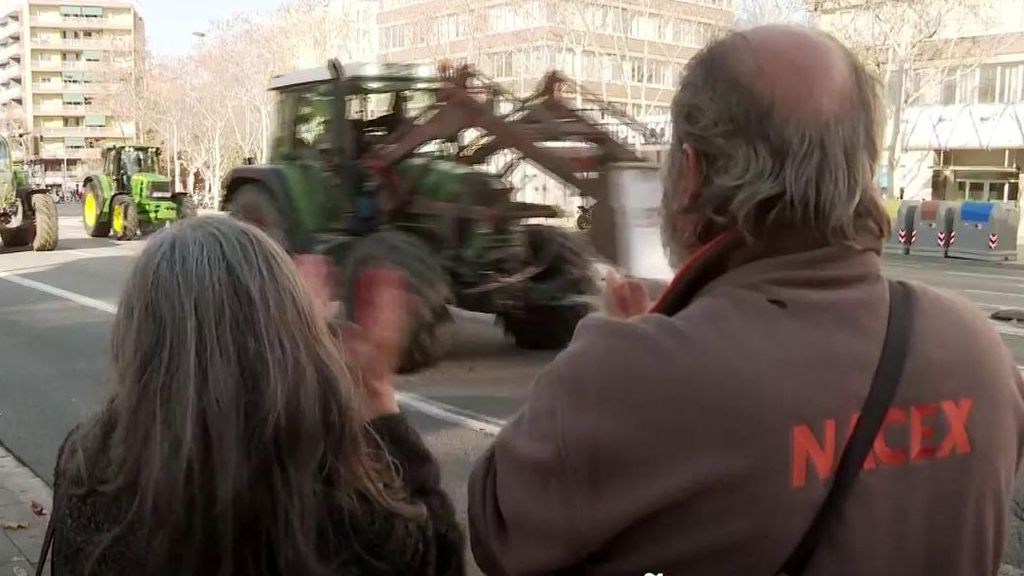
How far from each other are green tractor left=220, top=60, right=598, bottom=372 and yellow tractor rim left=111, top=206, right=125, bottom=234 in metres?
14.9

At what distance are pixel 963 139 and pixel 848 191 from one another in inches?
1586

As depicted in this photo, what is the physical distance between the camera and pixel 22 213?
67.3 ft

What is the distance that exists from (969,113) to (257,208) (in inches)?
1361

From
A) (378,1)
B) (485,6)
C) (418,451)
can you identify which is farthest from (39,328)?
(378,1)

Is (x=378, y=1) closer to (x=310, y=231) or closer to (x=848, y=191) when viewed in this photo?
(x=310, y=231)

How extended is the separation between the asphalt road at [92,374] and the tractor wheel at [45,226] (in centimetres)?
482

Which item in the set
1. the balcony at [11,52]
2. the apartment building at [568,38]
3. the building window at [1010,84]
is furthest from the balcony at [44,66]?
the building window at [1010,84]

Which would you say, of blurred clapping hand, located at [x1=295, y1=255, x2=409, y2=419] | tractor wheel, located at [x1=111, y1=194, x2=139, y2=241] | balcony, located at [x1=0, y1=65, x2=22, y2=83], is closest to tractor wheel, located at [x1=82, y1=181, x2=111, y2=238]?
tractor wheel, located at [x1=111, y1=194, x2=139, y2=241]

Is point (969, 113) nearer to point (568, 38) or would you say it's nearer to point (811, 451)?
point (568, 38)

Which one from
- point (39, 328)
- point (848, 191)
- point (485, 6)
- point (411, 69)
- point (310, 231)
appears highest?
point (485, 6)

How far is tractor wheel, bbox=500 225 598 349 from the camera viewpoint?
8.84 m

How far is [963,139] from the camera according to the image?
37.8 metres

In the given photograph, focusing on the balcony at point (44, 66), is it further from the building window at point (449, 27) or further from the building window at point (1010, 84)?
the building window at point (1010, 84)

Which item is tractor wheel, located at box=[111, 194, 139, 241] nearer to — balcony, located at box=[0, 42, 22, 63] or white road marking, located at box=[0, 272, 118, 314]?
white road marking, located at box=[0, 272, 118, 314]
